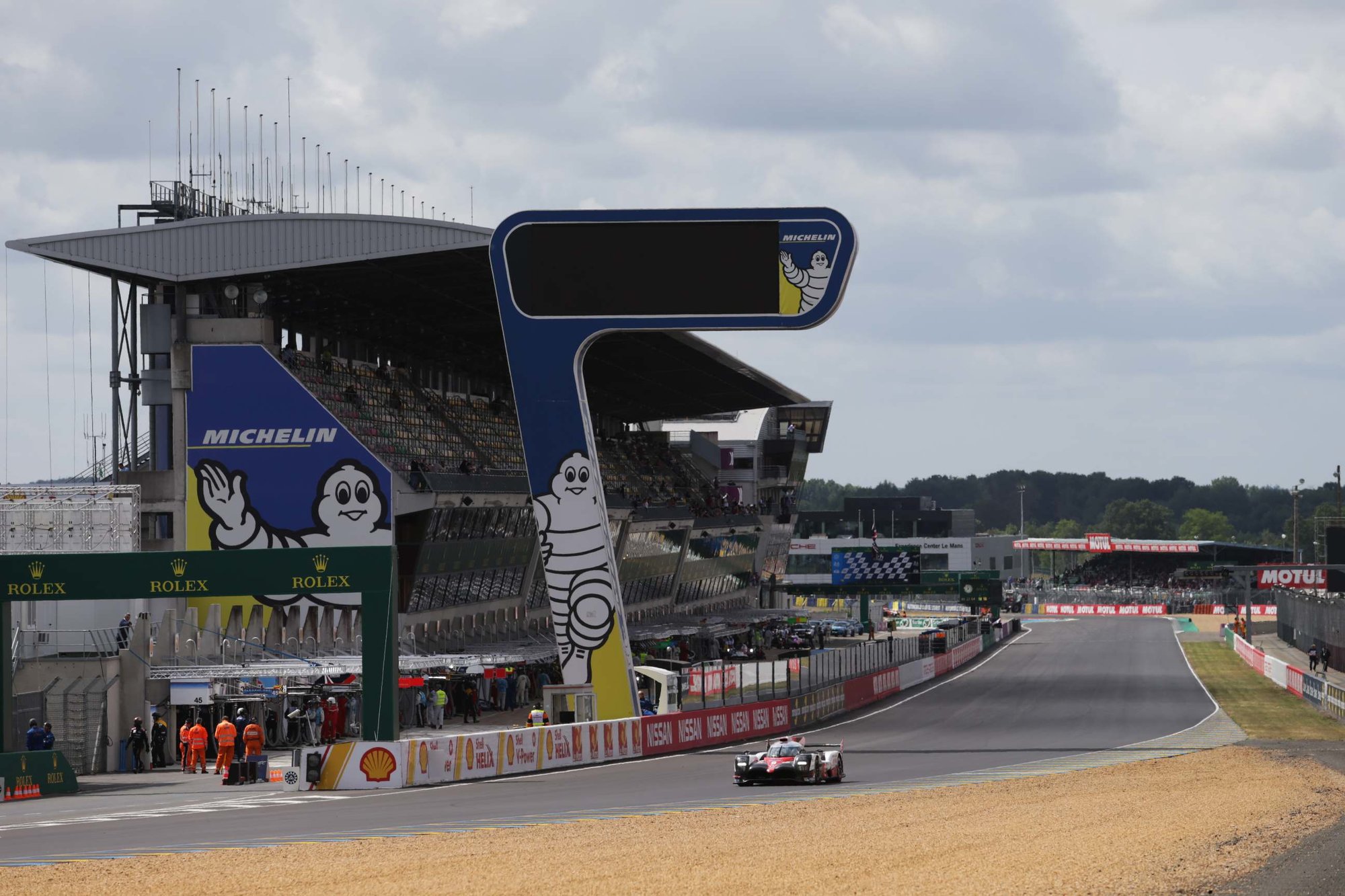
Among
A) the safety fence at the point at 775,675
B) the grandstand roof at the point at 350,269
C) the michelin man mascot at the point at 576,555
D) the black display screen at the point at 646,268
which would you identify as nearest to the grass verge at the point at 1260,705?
the safety fence at the point at 775,675

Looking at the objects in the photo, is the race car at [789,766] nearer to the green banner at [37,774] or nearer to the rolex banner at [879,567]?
the green banner at [37,774]

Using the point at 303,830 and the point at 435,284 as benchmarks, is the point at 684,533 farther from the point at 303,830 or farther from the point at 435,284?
the point at 303,830

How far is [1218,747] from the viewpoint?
1654 inches

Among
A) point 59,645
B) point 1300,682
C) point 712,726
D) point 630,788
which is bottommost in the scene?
point 1300,682

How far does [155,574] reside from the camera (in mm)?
35500

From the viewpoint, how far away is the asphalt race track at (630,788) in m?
Answer: 25.4

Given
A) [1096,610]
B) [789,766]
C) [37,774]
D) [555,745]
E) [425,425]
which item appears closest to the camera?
[37,774]

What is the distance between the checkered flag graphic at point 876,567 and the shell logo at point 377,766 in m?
60.8

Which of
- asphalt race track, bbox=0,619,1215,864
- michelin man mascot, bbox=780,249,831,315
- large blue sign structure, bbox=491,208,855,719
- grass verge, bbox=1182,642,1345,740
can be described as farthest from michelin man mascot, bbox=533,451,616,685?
grass verge, bbox=1182,642,1345,740

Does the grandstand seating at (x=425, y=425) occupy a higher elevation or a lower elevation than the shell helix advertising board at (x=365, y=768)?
higher

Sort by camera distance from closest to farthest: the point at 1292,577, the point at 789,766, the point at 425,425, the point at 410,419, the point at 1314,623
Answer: the point at 789,766 < the point at 410,419 < the point at 425,425 < the point at 1314,623 < the point at 1292,577

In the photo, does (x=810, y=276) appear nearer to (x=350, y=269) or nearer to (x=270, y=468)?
(x=350, y=269)

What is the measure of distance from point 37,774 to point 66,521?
16.2 meters

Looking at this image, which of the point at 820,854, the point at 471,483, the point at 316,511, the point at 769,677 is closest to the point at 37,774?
the point at 820,854
